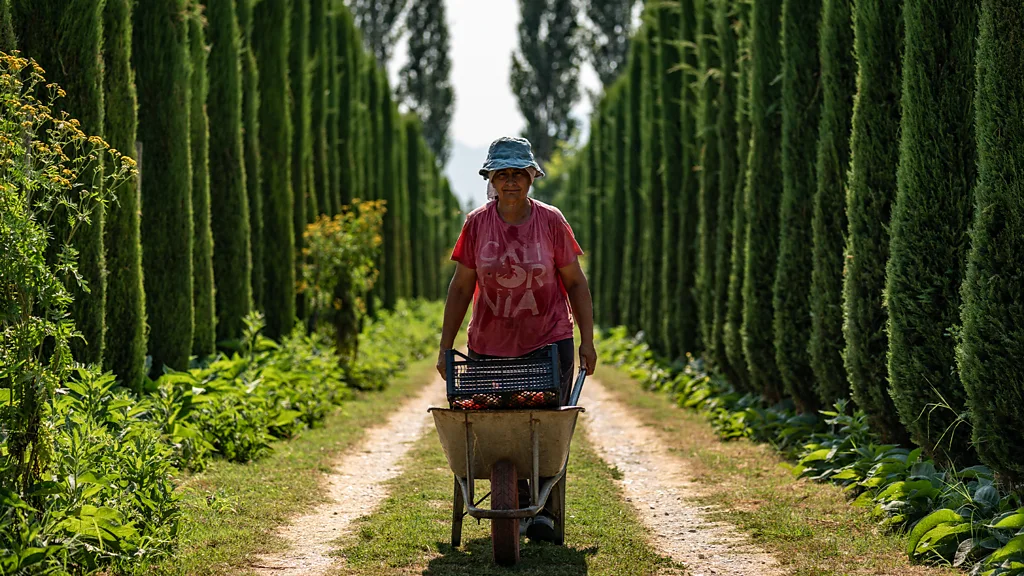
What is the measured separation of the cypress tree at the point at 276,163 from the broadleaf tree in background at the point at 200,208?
10.5ft

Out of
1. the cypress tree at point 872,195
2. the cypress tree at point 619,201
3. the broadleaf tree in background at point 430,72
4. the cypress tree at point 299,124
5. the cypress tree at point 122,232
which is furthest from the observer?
the broadleaf tree in background at point 430,72

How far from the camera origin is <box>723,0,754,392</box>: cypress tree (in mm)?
12016

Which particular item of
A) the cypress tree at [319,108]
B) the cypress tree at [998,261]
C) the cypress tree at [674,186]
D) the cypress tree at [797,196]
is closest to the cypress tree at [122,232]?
the cypress tree at [797,196]

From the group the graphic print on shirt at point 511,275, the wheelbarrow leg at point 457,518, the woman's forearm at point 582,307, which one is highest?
the graphic print on shirt at point 511,275

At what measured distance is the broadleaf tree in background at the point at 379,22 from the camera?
42.8 metres

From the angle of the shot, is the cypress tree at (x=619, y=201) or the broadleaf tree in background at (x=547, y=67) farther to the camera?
the broadleaf tree in background at (x=547, y=67)

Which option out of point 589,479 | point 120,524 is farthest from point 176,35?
point 120,524

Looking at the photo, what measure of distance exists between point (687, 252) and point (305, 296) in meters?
5.61

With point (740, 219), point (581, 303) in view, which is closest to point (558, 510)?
point (581, 303)

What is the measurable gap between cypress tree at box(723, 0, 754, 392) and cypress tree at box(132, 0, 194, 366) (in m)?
5.73

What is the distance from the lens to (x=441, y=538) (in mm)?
6078

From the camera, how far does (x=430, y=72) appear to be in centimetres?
4788

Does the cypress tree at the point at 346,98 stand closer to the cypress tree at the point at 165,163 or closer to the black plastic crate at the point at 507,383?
the cypress tree at the point at 165,163

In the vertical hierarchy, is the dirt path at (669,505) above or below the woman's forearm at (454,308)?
below
